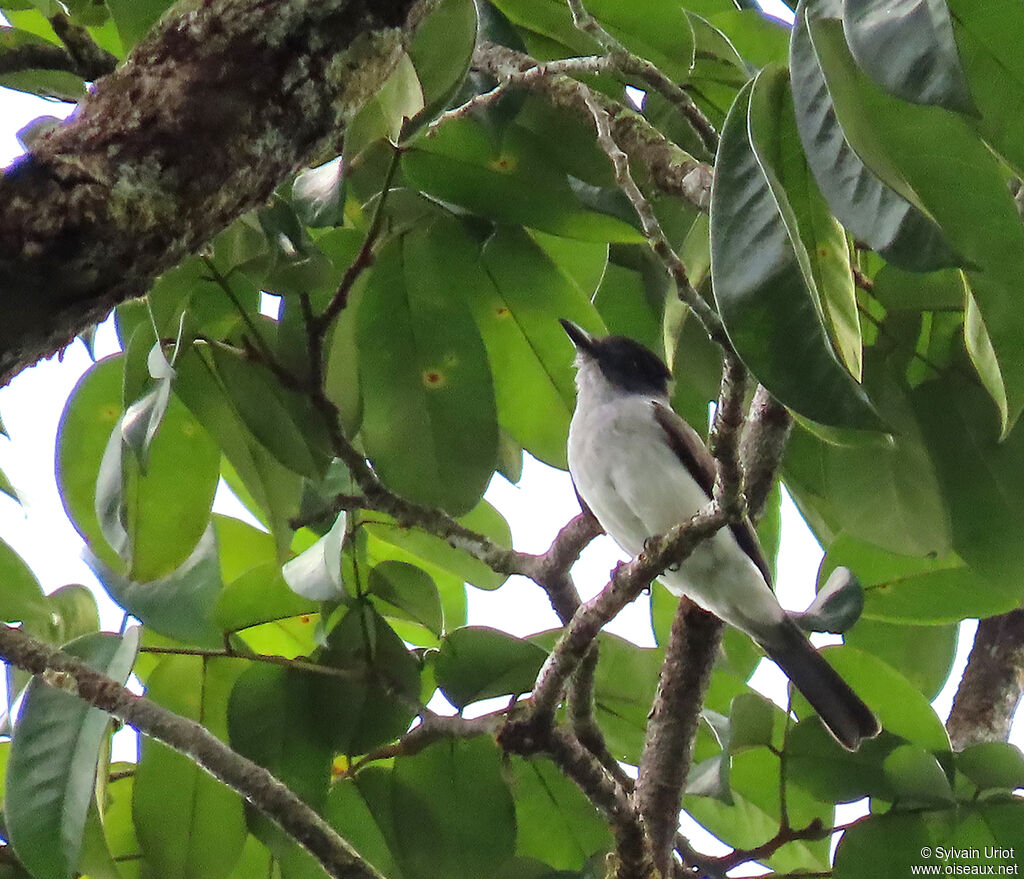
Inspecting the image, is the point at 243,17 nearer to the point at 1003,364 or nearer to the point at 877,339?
the point at 1003,364

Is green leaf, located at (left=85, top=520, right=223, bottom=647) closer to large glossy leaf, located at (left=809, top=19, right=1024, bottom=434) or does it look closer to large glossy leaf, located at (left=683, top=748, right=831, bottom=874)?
large glossy leaf, located at (left=683, top=748, right=831, bottom=874)

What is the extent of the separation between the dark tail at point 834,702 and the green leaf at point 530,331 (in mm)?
626

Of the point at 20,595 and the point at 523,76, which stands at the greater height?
the point at 523,76

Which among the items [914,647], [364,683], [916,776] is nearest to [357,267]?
[364,683]

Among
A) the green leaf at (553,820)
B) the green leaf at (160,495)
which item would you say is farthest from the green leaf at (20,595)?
the green leaf at (553,820)

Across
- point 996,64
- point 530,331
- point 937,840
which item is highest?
point 530,331

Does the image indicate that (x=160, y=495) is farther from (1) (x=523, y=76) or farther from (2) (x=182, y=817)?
(1) (x=523, y=76)

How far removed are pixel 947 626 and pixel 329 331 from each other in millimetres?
1493

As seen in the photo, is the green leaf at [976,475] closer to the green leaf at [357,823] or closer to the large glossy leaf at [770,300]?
the large glossy leaf at [770,300]

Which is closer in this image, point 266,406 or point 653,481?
point 266,406

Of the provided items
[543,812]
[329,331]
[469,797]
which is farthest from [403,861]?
[329,331]

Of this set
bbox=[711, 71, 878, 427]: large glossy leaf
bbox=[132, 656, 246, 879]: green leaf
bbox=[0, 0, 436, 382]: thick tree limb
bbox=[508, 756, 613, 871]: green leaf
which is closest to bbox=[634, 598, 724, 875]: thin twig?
bbox=[508, 756, 613, 871]: green leaf

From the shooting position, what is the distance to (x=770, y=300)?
1025 millimetres

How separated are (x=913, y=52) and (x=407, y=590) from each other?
1411 millimetres
